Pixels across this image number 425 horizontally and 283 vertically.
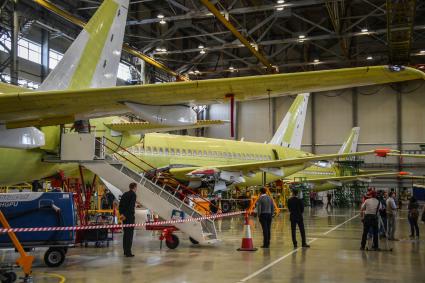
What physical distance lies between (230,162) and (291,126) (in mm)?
7391

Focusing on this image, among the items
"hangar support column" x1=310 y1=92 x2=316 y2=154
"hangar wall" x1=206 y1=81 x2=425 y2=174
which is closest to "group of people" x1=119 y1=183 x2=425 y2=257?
"hangar wall" x1=206 y1=81 x2=425 y2=174

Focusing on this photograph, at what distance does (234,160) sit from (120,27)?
15.8 meters

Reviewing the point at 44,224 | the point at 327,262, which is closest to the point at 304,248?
the point at 327,262

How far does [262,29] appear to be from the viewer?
37406 millimetres

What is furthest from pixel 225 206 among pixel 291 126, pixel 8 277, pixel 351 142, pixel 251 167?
pixel 8 277

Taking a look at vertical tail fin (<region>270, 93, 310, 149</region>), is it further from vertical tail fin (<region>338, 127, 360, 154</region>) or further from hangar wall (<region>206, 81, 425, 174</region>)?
hangar wall (<region>206, 81, 425, 174</region>)

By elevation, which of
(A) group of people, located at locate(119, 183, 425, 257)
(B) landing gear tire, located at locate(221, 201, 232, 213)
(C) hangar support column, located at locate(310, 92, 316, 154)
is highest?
(C) hangar support column, located at locate(310, 92, 316, 154)

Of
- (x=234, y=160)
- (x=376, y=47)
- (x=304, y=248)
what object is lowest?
(x=304, y=248)

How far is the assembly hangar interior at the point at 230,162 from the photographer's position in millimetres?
9352

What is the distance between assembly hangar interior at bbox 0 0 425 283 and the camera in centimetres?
935

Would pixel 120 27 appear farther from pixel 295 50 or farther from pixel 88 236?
pixel 295 50

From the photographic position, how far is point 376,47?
139ft

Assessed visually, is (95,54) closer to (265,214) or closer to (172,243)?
(172,243)

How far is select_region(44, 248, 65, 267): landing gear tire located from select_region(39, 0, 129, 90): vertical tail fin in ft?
12.6
